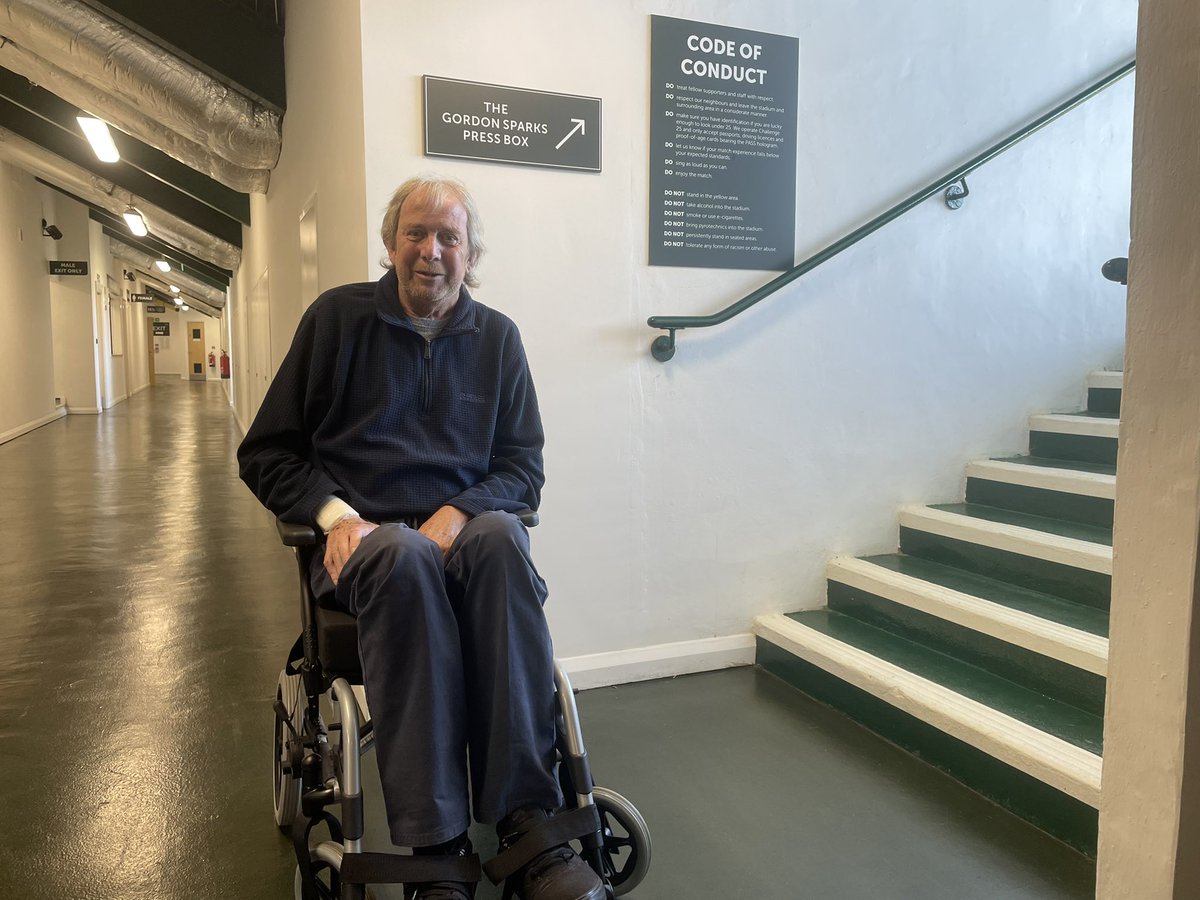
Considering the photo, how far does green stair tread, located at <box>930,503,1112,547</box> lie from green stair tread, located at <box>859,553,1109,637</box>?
0.21 m

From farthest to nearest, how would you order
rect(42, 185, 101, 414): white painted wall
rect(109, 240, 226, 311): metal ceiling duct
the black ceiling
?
1. rect(109, 240, 226, 311): metal ceiling duct
2. rect(42, 185, 101, 414): white painted wall
3. the black ceiling

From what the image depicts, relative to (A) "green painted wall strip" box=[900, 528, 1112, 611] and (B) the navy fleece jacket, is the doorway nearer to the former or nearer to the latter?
(A) "green painted wall strip" box=[900, 528, 1112, 611]

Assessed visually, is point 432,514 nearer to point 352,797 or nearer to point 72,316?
point 352,797

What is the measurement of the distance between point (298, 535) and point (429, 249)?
2.04 feet

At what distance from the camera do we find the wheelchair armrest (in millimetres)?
1490

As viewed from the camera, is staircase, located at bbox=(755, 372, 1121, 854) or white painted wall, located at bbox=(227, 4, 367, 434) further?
white painted wall, located at bbox=(227, 4, 367, 434)

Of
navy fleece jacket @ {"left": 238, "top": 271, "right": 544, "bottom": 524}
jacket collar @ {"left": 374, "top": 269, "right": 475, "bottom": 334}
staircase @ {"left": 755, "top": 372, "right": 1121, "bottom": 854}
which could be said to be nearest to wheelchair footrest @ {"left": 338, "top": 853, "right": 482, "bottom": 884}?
navy fleece jacket @ {"left": 238, "top": 271, "right": 544, "bottom": 524}

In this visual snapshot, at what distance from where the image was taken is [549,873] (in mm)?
1274

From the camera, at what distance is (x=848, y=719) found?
2.51 metres

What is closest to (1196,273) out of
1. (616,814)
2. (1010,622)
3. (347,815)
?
(616,814)

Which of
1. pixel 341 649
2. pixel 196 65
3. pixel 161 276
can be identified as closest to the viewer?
pixel 341 649

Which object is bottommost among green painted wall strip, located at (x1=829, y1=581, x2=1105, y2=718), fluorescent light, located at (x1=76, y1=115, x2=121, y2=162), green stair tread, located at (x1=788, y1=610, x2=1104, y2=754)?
green stair tread, located at (x1=788, y1=610, x2=1104, y2=754)

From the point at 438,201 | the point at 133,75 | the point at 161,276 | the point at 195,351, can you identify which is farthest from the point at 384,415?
the point at 195,351

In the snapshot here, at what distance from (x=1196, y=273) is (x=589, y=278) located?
193 centimetres
